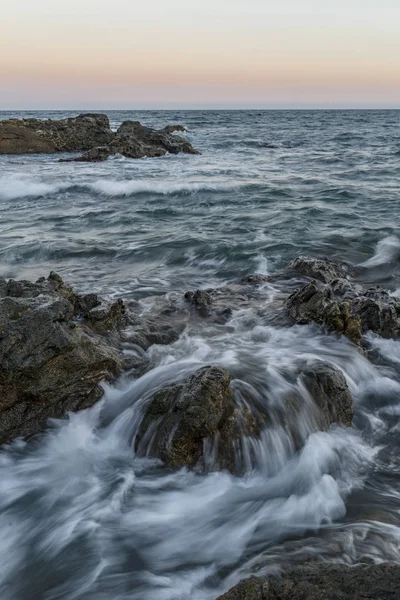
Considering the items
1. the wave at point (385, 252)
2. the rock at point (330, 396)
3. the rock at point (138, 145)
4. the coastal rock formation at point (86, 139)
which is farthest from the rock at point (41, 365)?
the coastal rock formation at point (86, 139)

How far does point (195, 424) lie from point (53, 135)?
37.3 metres

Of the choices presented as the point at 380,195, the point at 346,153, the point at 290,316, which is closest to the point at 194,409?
the point at 290,316

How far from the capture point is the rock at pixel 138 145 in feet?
100

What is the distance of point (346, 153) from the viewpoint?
31297 millimetres

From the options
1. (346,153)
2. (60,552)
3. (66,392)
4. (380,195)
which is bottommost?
(60,552)

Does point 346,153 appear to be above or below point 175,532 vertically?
above

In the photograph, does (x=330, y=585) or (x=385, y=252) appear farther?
(x=385, y=252)

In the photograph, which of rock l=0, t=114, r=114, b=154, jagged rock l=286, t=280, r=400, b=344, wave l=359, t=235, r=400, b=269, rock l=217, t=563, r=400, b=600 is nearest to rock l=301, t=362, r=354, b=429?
jagged rock l=286, t=280, r=400, b=344

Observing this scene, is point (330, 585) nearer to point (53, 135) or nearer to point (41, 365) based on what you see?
point (41, 365)

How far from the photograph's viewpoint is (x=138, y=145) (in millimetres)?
32875

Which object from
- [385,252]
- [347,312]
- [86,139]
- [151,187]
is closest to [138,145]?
[86,139]

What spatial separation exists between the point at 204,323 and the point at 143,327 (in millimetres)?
916

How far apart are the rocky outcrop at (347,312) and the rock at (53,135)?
3304 cm

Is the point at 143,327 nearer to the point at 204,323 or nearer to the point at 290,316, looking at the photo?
the point at 204,323
